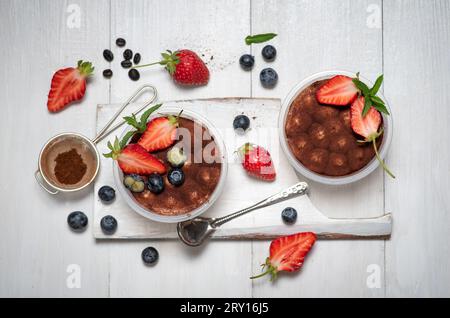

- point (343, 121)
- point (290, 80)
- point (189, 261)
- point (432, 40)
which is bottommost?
point (189, 261)

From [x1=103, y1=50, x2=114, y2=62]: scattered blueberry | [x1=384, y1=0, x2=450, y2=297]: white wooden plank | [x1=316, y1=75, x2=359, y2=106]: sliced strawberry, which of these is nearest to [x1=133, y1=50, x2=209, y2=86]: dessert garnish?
[x1=103, y1=50, x2=114, y2=62]: scattered blueberry

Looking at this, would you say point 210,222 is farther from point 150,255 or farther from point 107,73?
point 107,73

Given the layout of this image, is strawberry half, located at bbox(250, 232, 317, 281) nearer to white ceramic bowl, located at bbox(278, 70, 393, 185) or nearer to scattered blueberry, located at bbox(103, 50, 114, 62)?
white ceramic bowl, located at bbox(278, 70, 393, 185)

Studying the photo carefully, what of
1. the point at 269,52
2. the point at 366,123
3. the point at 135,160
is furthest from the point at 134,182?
the point at 366,123

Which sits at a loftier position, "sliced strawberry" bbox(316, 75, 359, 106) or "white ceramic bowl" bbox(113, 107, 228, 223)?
"sliced strawberry" bbox(316, 75, 359, 106)

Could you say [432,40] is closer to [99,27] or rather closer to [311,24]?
[311,24]

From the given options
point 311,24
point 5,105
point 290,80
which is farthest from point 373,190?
point 5,105
